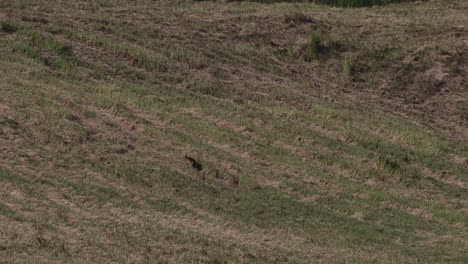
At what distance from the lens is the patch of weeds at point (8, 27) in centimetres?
2215

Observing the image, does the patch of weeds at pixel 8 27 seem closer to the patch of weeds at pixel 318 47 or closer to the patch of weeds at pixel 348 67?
the patch of weeds at pixel 318 47

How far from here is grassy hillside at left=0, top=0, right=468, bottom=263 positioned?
15.0 meters

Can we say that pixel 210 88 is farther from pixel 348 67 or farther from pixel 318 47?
pixel 318 47

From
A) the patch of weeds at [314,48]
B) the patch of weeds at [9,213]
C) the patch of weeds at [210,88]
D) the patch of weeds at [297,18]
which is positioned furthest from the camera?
the patch of weeds at [297,18]

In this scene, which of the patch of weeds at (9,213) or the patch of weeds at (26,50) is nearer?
the patch of weeds at (9,213)

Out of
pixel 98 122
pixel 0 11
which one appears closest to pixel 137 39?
pixel 0 11

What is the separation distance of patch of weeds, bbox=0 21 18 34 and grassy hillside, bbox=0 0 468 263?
5 centimetres

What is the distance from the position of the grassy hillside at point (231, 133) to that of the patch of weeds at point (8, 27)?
5cm

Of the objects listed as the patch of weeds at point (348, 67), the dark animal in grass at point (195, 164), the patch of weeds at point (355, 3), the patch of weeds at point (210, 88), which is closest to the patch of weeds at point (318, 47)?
the patch of weeds at point (348, 67)

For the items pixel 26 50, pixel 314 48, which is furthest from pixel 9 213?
pixel 314 48

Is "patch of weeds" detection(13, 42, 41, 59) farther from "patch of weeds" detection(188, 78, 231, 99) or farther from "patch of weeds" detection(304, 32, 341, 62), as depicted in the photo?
"patch of weeds" detection(304, 32, 341, 62)

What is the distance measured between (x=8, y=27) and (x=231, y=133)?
240 inches

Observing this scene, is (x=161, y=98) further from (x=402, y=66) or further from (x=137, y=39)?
(x=402, y=66)

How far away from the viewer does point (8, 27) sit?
875 inches
